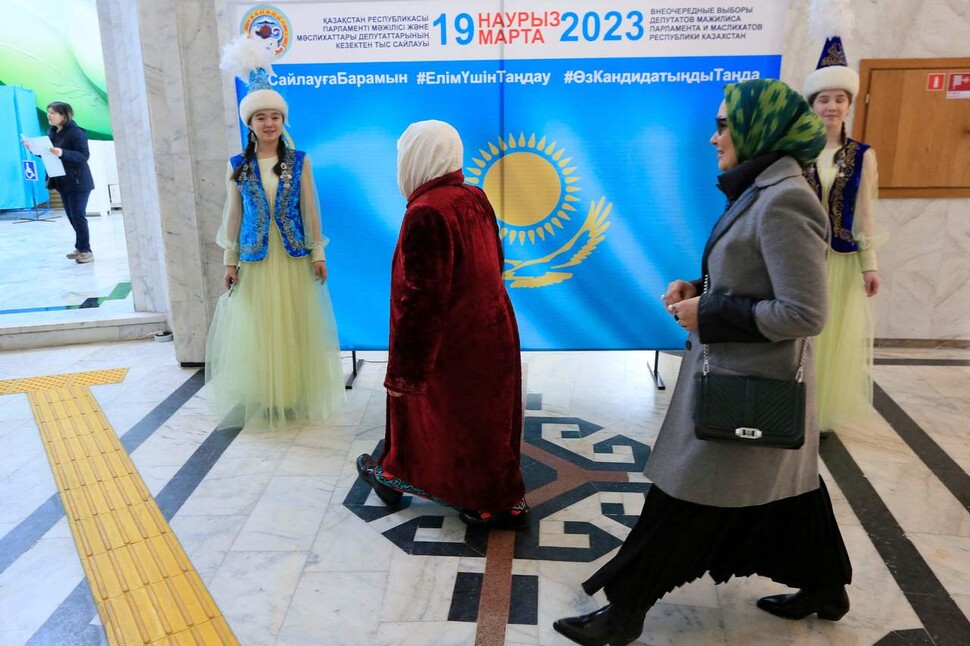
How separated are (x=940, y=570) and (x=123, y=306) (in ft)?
18.2

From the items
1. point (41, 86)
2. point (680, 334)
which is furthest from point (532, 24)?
point (41, 86)

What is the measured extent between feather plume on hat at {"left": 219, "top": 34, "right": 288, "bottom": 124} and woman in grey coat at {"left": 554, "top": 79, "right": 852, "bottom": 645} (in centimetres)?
229

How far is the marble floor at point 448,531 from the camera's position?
7.73ft

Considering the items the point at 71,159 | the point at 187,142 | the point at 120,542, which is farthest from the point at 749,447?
the point at 71,159

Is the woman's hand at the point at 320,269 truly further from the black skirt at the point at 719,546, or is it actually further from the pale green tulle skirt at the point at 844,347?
the pale green tulle skirt at the point at 844,347

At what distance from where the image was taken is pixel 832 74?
3.29 m

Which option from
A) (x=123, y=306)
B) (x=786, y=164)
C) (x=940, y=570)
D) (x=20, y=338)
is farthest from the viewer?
(x=123, y=306)

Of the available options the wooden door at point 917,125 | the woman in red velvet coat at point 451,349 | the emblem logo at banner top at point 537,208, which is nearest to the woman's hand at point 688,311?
the woman in red velvet coat at point 451,349

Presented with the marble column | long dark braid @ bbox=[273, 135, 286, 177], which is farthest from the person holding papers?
long dark braid @ bbox=[273, 135, 286, 177]

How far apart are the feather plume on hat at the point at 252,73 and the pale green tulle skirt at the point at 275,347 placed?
0.59 meters

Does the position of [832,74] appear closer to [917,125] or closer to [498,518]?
[917,125]

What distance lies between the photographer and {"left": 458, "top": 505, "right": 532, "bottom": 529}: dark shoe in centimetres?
284

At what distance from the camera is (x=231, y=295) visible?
3863 millimetres

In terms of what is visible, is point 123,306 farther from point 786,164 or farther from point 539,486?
point 786,164
